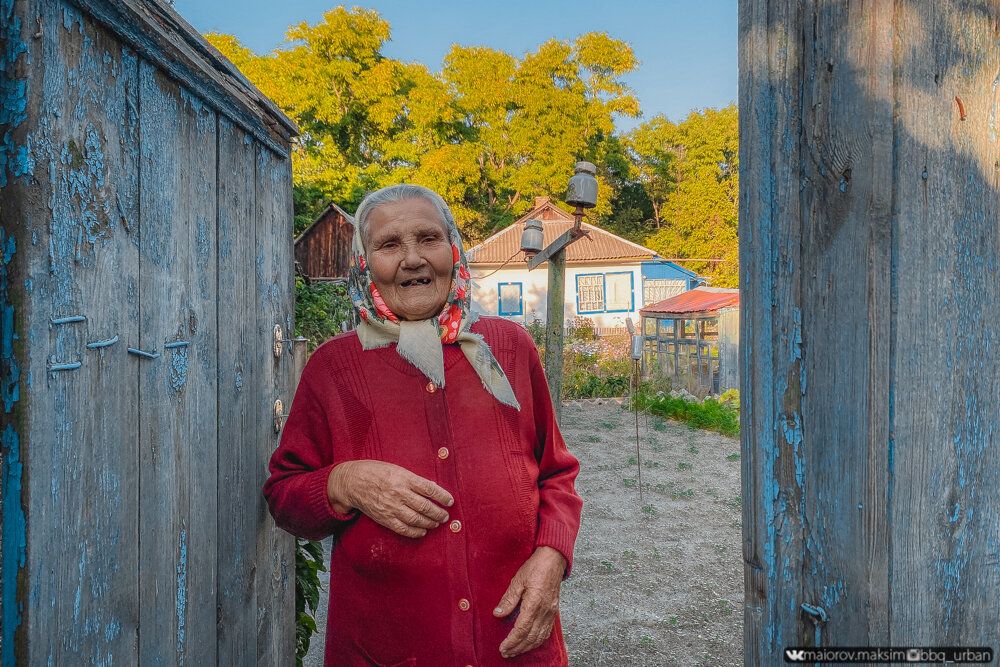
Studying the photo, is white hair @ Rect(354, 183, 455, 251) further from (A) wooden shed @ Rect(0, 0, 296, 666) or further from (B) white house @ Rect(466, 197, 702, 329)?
(B) white house @ Rect(466, 197, 702, 329)

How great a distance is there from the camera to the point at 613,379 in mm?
13617

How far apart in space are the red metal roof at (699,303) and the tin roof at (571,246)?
6968mm

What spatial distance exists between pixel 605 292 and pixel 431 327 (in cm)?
2197

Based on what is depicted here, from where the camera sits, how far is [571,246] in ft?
78.6

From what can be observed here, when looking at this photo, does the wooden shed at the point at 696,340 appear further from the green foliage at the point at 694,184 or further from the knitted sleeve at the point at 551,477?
the green foliage at the point at 694,184

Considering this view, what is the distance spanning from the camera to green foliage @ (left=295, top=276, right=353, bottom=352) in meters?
9.55

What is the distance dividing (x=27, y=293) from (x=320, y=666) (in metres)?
3.33

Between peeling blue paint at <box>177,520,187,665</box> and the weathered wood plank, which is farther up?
the weathered wood plank

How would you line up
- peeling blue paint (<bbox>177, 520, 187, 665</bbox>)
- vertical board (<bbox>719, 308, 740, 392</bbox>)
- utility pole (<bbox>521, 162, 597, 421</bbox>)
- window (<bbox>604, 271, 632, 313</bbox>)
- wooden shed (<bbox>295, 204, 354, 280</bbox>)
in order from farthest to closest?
window (<bbox>604, 271, 632, 313</bbox>) → wooden shed (<bbox>295, 204, 354, 280</bbox>) → vertical board (<bbox>719, 308, 740, 392</bbox>) → utility pole (<bbox>521, 162, 597, 421</bbox>) → peeling blue paint (<bbox>177, 520, 187, 665</bbox>)

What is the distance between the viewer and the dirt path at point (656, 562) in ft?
12.8

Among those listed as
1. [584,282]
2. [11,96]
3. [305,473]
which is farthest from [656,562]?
[584,282]

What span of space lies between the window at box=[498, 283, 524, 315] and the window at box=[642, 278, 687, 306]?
17.3ft

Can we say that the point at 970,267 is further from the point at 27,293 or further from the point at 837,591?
the point at 27,293

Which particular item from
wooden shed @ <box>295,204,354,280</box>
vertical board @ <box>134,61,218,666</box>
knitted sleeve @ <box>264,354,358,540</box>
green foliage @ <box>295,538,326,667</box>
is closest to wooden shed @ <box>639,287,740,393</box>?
wooden shed @ <box>295,204,354,280</box>
